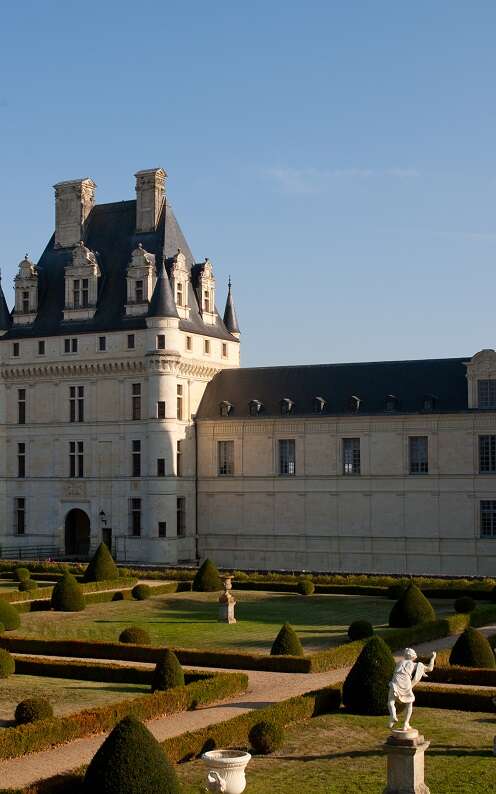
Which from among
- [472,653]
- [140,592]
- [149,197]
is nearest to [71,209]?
[149,197]

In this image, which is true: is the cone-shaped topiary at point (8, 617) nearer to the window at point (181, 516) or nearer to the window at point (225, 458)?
the window at point (181, 516)

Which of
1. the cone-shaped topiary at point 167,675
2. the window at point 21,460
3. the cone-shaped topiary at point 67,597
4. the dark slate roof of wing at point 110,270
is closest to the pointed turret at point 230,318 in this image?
the dark slate roof of wing at point 110,270

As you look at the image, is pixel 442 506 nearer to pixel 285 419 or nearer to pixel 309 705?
pixel 285 419

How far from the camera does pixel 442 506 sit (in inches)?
2048

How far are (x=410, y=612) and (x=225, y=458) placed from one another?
24.5 meters

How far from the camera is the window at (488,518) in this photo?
51125mm

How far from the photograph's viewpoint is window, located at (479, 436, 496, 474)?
51312 millimetres

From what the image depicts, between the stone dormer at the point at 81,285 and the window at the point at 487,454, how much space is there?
69.0 ft

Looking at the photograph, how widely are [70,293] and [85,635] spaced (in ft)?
96.9

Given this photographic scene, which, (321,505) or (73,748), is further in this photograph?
(321,505)

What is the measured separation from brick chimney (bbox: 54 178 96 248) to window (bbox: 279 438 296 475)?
1627 cm

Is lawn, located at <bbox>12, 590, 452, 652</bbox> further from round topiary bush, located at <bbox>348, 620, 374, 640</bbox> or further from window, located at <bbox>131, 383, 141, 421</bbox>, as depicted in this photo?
window, located at <bbox>131, 383, 141, 421</bbox>

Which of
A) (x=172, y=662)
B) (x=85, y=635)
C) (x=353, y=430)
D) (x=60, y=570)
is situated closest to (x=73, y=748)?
(x=172, y=662)

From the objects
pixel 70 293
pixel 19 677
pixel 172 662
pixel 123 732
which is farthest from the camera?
pixel 70 293
